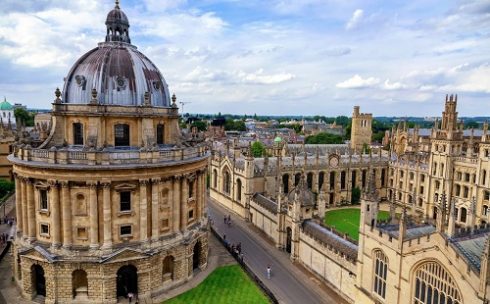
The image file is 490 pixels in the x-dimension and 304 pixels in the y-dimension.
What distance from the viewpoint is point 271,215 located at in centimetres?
4881

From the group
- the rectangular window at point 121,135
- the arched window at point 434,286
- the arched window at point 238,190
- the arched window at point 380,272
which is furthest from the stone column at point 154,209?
the arched window at point 238,190

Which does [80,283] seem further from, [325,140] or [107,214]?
[325,140]

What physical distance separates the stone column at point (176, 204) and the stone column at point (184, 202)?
1.98ft

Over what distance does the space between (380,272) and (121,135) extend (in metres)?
25.0

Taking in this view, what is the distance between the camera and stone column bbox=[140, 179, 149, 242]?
107ft

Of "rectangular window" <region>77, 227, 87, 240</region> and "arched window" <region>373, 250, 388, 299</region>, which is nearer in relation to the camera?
"arched window" <region>373, 250, 388, 299</region>

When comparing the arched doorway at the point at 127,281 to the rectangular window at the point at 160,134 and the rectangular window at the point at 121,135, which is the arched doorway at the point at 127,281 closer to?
the rectangular window at the point at 121,135

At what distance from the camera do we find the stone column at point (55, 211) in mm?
31266

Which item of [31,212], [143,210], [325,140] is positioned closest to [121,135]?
[143,210]

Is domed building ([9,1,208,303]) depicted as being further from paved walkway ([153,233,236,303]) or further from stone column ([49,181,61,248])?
paved walkway ([153,233,236,303])

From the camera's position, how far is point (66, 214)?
31484mm

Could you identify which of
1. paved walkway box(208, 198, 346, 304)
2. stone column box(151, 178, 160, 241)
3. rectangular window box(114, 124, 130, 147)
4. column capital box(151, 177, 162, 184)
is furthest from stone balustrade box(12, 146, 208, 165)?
paved walkway box(208, 198, 346, 304)

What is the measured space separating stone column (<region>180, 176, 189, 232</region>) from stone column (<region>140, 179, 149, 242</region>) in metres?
4.03

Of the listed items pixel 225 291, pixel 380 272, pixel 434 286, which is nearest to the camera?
pixel 434 286
